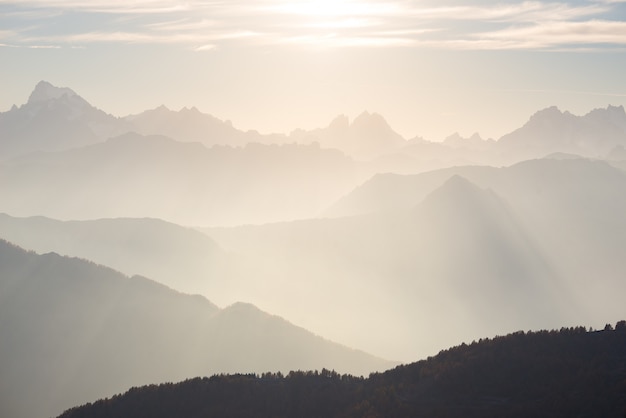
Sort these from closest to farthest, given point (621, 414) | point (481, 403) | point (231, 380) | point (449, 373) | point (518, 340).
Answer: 1. point (621, 414)
2. point (481, 403)
3. point (449, 373)
4. point (518, 340)
5. point (231, 380)

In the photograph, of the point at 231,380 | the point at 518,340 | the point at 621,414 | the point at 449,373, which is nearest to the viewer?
the point at 621,414

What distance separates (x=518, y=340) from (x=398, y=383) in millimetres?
15586

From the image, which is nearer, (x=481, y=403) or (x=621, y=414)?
(x=621, y=414)

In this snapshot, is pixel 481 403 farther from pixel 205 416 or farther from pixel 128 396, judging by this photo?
pixel 128 396

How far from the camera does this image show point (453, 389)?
78125 mm

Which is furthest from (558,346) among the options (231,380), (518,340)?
(231,380)

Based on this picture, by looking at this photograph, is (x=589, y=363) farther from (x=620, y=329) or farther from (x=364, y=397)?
(x=364, y=397)

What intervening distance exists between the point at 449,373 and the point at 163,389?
131 feet

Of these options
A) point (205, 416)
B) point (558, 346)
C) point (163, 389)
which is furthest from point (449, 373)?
point (163, 389)

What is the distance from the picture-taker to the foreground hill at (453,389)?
7044 cm

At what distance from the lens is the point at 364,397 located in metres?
83.2

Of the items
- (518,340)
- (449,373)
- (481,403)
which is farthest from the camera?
(518,340)

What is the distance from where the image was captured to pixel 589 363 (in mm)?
76000

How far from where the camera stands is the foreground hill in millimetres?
70438
